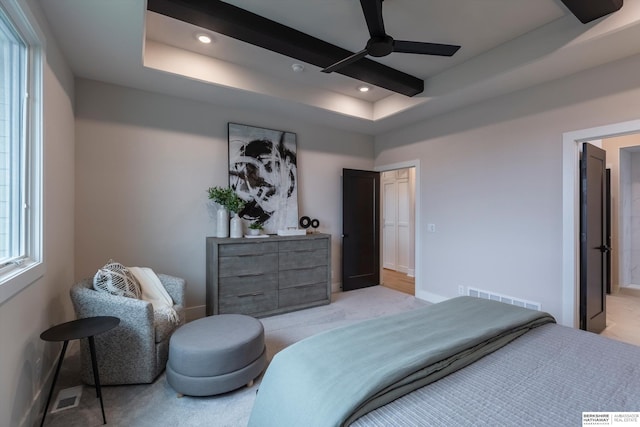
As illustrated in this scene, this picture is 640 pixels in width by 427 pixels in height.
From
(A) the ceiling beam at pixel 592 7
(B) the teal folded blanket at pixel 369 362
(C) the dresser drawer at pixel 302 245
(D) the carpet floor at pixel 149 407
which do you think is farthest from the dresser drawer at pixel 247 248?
(A) the ceiling beam at pixel 592 7

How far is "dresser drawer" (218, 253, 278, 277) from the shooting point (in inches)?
127

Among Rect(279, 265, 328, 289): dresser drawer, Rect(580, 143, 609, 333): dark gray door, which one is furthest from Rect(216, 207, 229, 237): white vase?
Rect(580, 143, 609, 333): dark gray door

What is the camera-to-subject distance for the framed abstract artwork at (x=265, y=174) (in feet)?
12.5

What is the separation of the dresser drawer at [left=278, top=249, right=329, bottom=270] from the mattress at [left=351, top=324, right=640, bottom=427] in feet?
8.53

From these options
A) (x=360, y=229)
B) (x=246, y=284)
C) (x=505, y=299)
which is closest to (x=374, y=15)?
(x=246, y=284)

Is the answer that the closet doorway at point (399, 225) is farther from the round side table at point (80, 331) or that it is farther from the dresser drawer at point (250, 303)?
the round side table at point (80, 331)

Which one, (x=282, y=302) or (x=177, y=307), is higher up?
(x=177, y=307)

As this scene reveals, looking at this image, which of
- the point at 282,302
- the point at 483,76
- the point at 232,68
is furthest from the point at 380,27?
the point at 282,302

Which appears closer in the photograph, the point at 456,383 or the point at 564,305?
the point at 456,383

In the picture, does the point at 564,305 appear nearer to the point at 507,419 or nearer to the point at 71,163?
the point at 507,419

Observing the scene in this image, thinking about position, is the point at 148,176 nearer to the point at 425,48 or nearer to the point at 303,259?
the point at 303,259

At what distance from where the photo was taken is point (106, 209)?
3080 mm

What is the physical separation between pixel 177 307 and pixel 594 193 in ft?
13.9

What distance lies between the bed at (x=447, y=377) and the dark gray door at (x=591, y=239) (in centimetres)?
172
